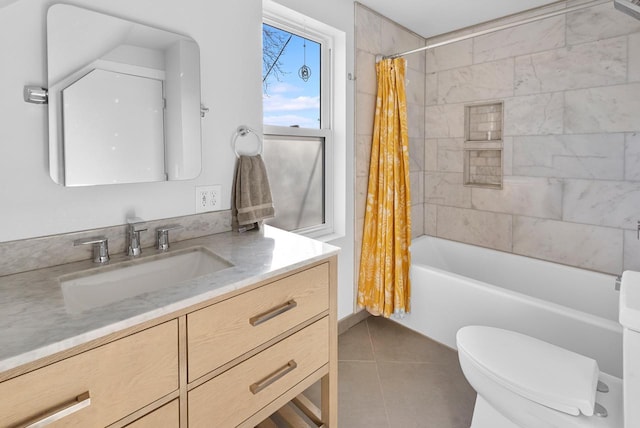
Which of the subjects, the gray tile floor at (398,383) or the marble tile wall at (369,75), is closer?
the gray tile floor at (398,383)

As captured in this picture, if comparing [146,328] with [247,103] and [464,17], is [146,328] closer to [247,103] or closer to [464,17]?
[247,103]

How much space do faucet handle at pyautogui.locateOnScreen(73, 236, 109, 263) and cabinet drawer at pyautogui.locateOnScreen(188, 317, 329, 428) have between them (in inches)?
23.8

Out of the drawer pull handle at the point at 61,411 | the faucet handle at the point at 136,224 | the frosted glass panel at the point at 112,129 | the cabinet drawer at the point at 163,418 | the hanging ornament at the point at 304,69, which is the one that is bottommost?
the cabinet drawer at the point at 163,418

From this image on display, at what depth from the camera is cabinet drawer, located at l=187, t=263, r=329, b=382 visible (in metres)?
1.02

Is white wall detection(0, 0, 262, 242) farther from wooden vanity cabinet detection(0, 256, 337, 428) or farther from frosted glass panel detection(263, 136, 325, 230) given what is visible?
wooden vanity cabinet detection(0, 256, 337, 428)

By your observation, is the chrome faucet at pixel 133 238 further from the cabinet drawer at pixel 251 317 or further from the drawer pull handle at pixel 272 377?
the drawer pull handle at pixel 272 377

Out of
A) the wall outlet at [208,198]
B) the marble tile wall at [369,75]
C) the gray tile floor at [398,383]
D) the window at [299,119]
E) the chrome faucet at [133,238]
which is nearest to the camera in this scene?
the chrome faucet at [133,238]

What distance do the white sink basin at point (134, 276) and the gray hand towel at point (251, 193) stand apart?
0.31 meters

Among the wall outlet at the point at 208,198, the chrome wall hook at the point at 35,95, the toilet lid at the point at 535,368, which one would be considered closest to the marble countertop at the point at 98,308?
the wall outlet at the point at 208,198

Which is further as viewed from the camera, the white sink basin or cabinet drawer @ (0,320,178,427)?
the white sink basin

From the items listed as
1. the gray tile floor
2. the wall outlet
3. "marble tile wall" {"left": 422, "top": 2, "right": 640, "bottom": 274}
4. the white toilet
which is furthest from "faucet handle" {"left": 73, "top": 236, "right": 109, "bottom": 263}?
"marble tile wall" {"left": 422, "top": 2, "right": 640, "bottom": 274}

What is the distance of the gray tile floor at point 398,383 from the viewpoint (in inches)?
70.3

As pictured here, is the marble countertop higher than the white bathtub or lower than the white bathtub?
higher

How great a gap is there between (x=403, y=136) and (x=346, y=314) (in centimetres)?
134
